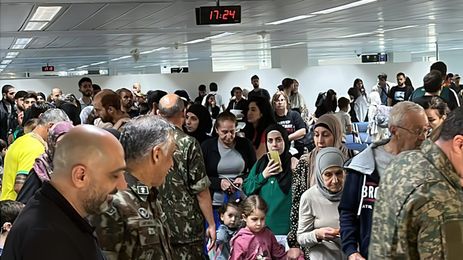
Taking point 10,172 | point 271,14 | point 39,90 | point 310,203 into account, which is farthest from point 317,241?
point 39,90

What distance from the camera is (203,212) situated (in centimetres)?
439

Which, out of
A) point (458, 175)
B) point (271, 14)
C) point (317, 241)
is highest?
point (271, 14)

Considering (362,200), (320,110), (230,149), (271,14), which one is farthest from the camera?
(271,14)

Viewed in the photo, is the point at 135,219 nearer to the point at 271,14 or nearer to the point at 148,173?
the point at 148,173

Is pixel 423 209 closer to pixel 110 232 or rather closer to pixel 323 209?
pixel 110 232

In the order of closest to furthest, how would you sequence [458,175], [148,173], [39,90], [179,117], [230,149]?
[458,175], [148,173], [179,117], [230,149], [39,90]

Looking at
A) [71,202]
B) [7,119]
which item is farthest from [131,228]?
[7,119]

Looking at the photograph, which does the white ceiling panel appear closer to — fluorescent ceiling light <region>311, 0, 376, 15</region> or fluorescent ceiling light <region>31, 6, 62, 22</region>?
fluorescent ceiling light <region>31, 6, 62, 22</region>

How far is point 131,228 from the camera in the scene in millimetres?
2533

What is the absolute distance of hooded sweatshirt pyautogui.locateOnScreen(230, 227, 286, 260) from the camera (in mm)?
4754

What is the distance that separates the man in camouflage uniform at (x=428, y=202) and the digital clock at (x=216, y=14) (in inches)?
220

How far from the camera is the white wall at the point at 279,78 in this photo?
19.2 metres

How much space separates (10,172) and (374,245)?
3.23 metres

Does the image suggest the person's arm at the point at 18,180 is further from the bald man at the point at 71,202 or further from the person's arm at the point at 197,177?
the bald man at the point at 71,202
